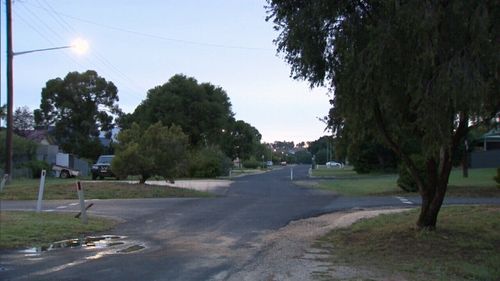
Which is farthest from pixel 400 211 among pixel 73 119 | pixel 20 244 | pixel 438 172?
pixel 73 119

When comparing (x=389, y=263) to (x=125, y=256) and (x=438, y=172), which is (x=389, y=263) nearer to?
(x=438, y=172)

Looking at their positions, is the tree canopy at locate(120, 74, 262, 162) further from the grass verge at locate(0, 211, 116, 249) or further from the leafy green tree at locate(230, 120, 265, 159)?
the grass verge at locate(0, 211, 116, 249)

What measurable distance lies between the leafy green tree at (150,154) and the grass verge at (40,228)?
11.1 meters

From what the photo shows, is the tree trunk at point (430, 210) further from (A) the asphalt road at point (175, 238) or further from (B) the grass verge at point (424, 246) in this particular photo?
(A) the asphalt road at point (175, 238)

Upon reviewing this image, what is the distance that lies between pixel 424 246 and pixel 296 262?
3343 mm

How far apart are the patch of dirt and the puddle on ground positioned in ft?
9.10

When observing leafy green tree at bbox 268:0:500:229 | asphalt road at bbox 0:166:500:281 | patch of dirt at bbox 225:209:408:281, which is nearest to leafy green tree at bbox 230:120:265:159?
asphalt road at bbox 0:166:500:281

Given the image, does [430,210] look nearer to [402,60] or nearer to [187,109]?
[402,60]

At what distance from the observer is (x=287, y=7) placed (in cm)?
1227

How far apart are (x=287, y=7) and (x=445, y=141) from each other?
13.4 feet

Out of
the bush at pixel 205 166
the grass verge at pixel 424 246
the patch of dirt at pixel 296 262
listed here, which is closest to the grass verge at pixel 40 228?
the patch of dirt at pixel 296 262

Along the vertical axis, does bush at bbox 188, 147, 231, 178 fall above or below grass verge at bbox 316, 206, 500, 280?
above

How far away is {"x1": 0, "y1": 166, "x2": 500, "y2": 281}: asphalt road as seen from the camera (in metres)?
9.80

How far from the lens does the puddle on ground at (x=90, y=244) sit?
40.0 feet
